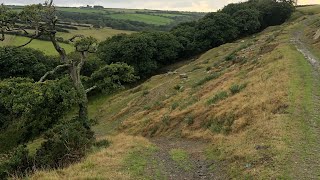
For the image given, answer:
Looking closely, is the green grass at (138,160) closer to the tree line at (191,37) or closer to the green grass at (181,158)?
the green grass at (181,158)

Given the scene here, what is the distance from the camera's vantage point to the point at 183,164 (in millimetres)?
19344

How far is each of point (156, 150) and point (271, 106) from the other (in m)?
7.88

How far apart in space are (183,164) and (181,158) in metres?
1.15

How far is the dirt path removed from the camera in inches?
680

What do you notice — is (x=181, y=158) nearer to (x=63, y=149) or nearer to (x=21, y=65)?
(x=63, y=149)

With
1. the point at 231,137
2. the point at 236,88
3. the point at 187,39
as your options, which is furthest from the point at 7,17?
the point at 187,39

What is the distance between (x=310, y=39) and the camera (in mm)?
54000

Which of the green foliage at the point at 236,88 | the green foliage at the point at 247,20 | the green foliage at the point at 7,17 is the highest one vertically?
the green foliage at the point at 7,17

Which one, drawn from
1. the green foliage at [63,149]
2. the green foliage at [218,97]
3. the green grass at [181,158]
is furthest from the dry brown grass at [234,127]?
the green foliage at [63,149]

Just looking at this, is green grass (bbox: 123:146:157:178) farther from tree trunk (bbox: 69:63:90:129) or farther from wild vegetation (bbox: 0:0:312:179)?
tree trunk (bbox: 69:63:90:129)

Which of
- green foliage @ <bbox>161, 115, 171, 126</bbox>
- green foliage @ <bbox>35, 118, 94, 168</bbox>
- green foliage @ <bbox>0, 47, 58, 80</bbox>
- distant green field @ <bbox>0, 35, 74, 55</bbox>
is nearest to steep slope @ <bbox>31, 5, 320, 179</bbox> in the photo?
green foliage @ <bbox>161, 115, 171, 126</bbox>

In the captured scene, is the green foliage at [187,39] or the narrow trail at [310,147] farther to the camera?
the green foliage at [187,39]

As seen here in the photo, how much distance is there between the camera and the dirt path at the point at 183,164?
56.7 feet

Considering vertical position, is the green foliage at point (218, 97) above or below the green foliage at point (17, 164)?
above
